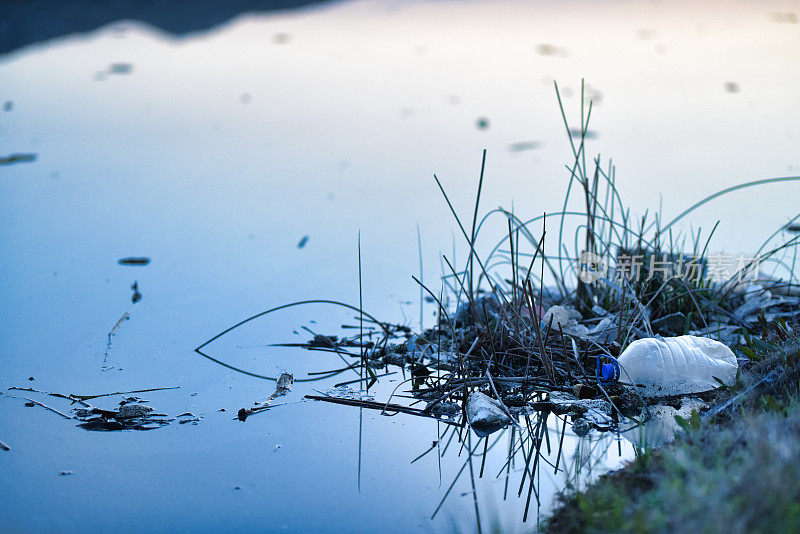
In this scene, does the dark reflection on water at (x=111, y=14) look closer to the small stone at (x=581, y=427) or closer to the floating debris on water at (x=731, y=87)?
the floating debris on water at (x=731, y=87)

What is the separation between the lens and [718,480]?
124 cm

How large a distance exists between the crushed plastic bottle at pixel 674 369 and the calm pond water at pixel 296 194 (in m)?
0.25

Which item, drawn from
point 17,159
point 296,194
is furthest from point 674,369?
point 17,159

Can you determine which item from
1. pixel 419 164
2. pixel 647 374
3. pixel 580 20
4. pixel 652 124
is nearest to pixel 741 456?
pixel 647 374

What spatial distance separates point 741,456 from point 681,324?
0.96m

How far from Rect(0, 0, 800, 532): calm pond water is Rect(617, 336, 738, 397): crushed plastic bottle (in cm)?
25

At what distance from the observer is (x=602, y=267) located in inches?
93.2

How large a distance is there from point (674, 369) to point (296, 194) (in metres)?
1.99

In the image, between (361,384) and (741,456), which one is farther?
(361,384)

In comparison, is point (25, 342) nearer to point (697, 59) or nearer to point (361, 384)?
point (361, 384)

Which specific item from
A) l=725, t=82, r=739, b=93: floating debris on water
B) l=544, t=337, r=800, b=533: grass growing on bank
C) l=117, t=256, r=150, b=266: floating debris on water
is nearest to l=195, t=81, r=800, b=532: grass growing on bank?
l=544, t=337, r=800, b=533: grass growing on bank

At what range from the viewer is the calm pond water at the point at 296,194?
164 centimetres

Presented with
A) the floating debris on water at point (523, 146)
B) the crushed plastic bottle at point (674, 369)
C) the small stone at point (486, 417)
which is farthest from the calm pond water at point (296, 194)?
the crushed plastic bottle at point (674, 369)

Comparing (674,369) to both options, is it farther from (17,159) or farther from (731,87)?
(17,159)
